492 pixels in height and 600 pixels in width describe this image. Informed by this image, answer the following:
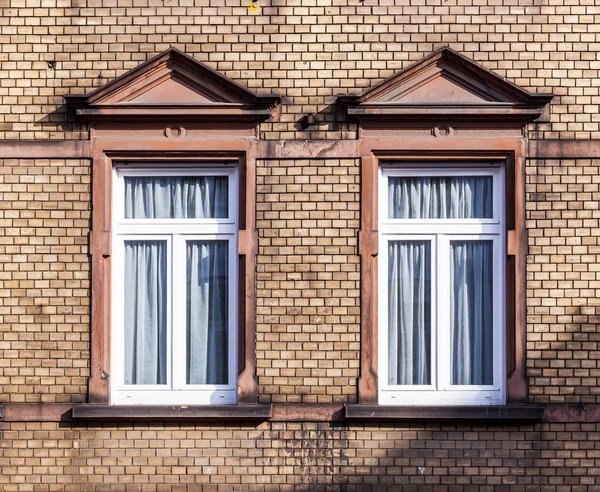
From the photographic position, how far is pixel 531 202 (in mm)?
8523

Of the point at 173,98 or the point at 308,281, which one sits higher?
the point at 173,98

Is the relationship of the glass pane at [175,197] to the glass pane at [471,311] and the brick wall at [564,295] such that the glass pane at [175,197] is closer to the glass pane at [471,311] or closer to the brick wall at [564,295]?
the glass pane at [471,311]

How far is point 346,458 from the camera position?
8.46 metres

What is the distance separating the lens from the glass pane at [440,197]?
8.75m

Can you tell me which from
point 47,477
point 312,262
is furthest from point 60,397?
point 312,262

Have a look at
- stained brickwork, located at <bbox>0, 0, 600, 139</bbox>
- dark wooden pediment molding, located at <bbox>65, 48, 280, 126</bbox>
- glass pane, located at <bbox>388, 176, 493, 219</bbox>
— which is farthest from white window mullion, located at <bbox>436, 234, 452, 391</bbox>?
dark wooden pediment molding, located at <bbox>65, 48, 280, 126</bbox>

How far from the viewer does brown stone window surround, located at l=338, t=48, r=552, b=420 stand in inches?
334

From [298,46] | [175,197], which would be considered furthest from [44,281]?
[298,46]

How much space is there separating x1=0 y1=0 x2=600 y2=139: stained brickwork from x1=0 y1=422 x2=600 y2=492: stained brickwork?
2543 millimetres

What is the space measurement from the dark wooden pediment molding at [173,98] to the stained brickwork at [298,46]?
157 mm

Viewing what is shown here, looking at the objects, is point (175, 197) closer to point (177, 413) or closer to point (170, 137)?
point (170, 137)

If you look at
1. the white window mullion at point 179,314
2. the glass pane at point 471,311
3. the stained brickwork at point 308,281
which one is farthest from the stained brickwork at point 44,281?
the glass pane at point 471,311

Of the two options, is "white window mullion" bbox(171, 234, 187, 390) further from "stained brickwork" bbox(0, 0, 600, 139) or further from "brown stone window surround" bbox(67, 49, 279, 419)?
"stained brickwork" bbox(0, 0, 600, 139)

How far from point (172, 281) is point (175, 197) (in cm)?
74
